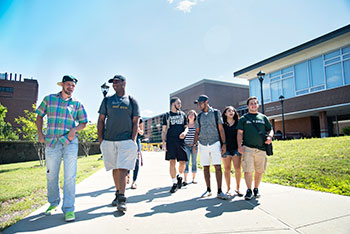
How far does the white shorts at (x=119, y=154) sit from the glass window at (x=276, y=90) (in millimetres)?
22619

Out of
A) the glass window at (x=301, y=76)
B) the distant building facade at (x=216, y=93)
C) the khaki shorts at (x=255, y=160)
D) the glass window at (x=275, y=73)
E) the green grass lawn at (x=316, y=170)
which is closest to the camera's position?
the khaki shorts at (x=255, y=160)

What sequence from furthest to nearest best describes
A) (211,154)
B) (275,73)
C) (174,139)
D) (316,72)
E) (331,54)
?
(275,73) < (316,72) < (331,54) < (174,139) < (211,154)

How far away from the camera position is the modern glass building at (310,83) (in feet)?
58.8

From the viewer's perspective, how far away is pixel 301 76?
2114 centimetres

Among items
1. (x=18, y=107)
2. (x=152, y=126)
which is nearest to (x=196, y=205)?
(x=18, y=107)

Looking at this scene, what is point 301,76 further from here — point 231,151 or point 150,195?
point 150,195

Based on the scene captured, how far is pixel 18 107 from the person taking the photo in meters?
56.9

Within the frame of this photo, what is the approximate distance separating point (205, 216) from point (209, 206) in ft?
1.68

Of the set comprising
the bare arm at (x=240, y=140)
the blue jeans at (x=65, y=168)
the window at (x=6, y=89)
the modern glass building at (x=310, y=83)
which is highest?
the window at (x=6, y=89)

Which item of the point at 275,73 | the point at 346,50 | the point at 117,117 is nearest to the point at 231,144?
the point at 117,117

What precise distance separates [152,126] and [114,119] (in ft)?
290

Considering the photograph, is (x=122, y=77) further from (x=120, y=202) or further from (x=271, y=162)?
(x=271, y=162)

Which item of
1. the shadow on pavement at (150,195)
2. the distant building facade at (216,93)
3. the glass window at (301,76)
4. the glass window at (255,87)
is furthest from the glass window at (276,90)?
the shadow on pavement at (150,195)

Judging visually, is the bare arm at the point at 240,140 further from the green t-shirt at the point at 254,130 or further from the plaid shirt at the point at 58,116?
the plaid shirt at the point at 58,116
